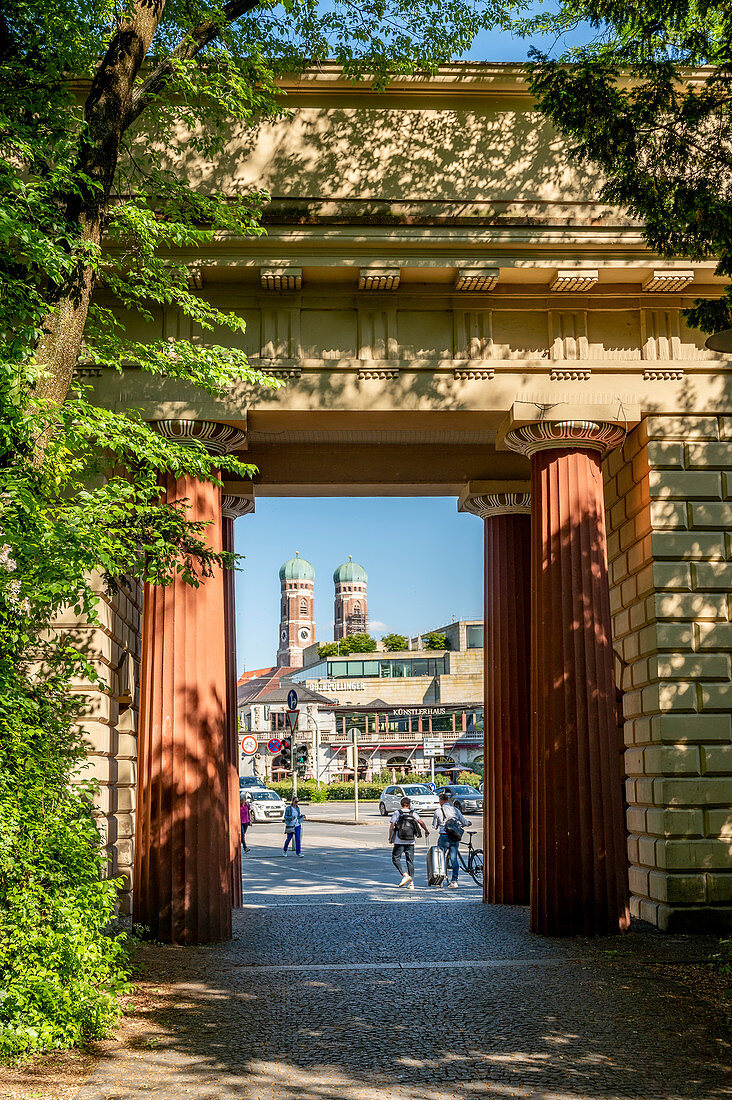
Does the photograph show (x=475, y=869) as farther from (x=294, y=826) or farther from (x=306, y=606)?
(x=306, y=606)

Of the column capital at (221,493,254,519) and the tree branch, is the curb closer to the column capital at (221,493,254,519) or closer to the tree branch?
the column capital at (221,493,254,519)

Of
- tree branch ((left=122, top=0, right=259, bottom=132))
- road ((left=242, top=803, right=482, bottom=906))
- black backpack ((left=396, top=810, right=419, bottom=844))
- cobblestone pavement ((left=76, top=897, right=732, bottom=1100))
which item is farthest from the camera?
black backpack ((left=396, top=810, right=419, bottom=844))

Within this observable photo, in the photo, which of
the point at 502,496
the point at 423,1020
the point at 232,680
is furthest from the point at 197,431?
the point at 423,1020

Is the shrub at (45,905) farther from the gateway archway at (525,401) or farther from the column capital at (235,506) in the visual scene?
the column capital at (235,506)

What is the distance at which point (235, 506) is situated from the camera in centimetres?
1541

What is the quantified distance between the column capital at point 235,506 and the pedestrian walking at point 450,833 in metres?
8.21

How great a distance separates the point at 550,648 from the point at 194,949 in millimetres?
4978

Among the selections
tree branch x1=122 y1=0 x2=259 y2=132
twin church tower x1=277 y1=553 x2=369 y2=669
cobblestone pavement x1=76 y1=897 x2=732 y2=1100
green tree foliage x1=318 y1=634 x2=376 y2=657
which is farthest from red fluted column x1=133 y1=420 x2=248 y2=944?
twin church tower x1=277 y1=553 x2=369 y2=669

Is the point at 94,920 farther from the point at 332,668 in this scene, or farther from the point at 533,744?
the point at 332,668

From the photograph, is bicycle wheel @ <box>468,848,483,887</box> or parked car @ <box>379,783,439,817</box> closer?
bicycle wheel @ <box>468,848,483,887</box>

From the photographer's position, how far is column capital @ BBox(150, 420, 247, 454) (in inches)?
456

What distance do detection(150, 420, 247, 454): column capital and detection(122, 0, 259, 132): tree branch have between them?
341 cm

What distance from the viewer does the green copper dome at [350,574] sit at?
196625 millimetres

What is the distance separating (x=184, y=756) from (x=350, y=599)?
184m
